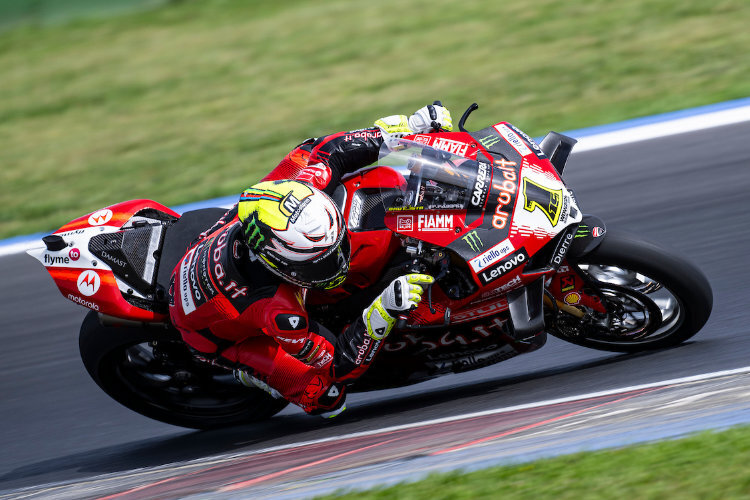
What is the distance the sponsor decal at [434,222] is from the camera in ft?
11.9

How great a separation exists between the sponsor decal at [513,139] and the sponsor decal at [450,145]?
19cm

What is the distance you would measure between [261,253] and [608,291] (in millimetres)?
1610

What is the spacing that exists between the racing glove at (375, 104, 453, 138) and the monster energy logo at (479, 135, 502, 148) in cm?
21

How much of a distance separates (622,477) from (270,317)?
A: 1577 mm

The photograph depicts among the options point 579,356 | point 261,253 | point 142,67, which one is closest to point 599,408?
point 579,356

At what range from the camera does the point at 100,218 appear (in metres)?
4.45

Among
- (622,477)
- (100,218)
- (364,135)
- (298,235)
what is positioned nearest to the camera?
(622,477)

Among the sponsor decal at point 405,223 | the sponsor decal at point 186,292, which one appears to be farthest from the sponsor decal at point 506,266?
the sponsor decal at point 186,292

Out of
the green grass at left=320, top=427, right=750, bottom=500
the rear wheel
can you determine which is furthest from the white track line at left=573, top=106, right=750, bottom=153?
the green grass at left=320, top=427, right=750, bottom=500

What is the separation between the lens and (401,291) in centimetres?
352

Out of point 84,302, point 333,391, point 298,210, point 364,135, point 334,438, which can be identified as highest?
point 364,135

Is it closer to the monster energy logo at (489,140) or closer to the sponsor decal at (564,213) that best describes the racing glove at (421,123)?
the monster energy logo at (489,140)

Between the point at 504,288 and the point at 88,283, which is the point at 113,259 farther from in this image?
the point at 504,288

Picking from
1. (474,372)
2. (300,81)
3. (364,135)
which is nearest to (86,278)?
Result: (364,135)
